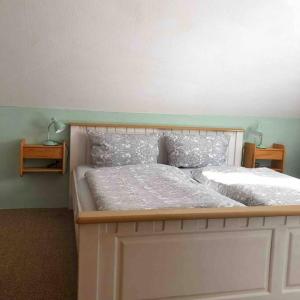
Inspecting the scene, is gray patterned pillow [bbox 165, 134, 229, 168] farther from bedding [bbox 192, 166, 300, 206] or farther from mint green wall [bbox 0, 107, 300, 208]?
mint green wall [bbox 0, 107, 300, 208]

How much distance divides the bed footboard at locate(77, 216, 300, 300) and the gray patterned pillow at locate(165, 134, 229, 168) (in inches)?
65.4

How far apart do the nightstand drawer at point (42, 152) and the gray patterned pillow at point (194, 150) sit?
3.52ft

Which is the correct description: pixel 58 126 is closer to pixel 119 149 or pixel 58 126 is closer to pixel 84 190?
pixel 119 149

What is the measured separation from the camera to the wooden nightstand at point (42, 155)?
10.7 ft

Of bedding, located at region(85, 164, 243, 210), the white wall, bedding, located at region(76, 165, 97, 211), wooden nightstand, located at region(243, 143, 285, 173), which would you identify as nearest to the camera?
bedding, located at region(85, 164, 243, 210)

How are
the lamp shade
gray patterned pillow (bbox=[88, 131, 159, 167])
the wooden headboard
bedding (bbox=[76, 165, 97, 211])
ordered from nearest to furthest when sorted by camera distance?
bedding (bbox=[76, 165, 97, 211]), gray patterned pillow (bbox=[88, 131, 159, 167]), the lamp shade, the wooden headboard

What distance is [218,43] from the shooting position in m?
2.96

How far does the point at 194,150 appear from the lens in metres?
3.38

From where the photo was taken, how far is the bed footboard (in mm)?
1546

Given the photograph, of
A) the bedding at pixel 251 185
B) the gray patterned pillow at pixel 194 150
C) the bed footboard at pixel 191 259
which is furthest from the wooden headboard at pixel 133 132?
the bed footboard at pixel 191 259

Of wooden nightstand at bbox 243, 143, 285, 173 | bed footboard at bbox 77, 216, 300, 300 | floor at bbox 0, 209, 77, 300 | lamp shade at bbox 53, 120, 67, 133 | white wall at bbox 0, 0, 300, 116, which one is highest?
white wall at bbox 0, 0, 300, 116

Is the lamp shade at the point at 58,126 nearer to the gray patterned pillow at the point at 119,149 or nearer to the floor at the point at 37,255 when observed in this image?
the gray patterned pillow at the point at 119,149

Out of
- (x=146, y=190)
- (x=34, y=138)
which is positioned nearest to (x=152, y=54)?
(x=146, y=190)

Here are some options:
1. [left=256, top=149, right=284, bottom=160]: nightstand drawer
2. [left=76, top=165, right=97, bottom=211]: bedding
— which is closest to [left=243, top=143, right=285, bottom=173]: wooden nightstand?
[left=256, top=149, right=284, bottom=160]: nightstand drawer
